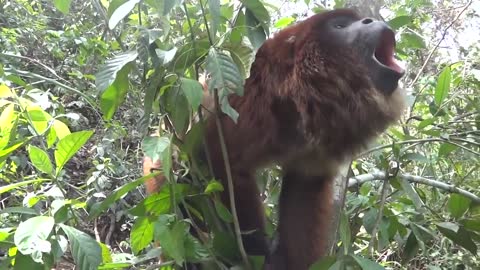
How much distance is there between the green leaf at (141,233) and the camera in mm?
1955

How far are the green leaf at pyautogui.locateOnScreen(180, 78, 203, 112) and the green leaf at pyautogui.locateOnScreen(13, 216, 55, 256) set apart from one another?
0.49 meters

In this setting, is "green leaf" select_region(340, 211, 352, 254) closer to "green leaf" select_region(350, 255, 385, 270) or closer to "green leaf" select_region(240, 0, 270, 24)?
"green leaf" select_region(350, 255, 385, 270)

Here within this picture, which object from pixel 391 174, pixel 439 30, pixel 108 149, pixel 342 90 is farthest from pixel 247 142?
pixel 439 30

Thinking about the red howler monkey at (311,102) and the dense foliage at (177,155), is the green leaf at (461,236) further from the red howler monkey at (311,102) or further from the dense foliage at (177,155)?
the red howler monkey at (311,102)

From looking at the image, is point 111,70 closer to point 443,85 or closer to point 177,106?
point 177,106

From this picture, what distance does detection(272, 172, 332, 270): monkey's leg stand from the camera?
99.7 inches

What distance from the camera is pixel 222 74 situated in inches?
62.4

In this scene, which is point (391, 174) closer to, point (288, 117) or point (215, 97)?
point (288, 117)

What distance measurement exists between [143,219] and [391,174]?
98 centimetres

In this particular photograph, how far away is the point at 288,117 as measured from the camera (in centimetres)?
233

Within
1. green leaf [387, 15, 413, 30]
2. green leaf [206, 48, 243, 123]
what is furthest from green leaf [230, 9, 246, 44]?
green leaf [387, 15, 413, 30]

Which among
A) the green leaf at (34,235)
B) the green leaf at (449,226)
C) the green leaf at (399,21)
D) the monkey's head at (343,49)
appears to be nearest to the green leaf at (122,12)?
the green leaf at (34,235)

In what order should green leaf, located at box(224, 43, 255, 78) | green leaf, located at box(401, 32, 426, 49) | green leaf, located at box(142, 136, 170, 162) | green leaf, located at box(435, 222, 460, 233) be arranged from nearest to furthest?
green leaf, located at box(142, 136, 170, 162)
green leaf, located at box(224, 43, 255, 78)
green leaf, located at box(435, 222, 460, 233)
green leaf, located at box(401, 32, 426, 49)

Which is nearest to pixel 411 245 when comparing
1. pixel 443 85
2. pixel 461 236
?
pixel 461 236
